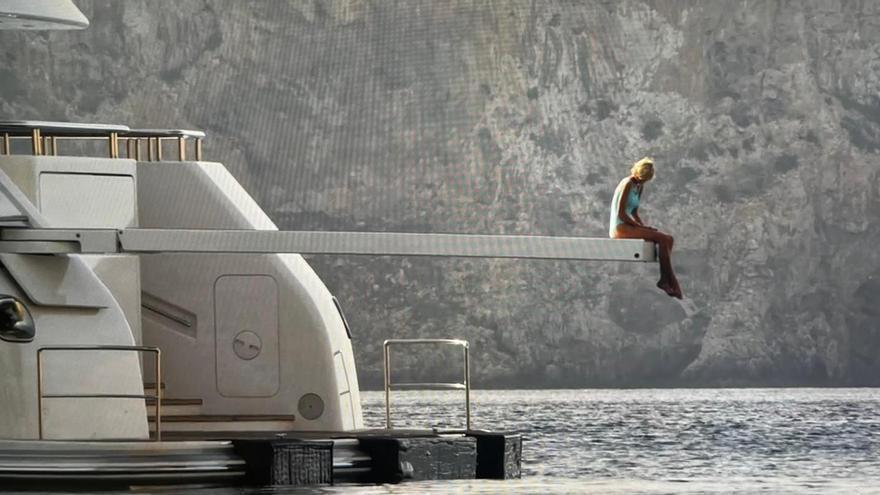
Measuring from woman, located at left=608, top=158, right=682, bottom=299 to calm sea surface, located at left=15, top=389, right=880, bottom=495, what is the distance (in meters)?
3.71

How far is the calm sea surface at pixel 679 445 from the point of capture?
26.8 meters

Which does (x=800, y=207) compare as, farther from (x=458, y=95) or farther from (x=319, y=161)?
(x=319, y=161)

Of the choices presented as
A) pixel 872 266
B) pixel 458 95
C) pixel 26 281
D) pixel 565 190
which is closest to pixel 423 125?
pixel 458 95

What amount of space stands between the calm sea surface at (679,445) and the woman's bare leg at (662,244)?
3.69 metres

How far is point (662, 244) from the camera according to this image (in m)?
16.5

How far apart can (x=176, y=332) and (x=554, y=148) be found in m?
124

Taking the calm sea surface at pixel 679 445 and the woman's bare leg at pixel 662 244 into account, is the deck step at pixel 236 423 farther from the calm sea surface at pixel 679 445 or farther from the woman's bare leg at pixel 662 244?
the woman's bare leg at pixel 662 244

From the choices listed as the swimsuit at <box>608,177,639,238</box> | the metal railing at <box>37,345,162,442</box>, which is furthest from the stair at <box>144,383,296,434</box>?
the swimsuit at <box>608,177,639,238</box>

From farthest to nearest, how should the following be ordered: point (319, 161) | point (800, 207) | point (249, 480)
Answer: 1. point (319, 161)
2. point (800, 207)
3. point (249, 480)

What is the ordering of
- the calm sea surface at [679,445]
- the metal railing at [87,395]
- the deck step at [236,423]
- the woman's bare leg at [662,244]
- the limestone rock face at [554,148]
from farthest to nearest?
the limestone rock face at [554,148] → the calm sea surface at [679,445] → the deck step at [236,423] → the woman's bare leg at [662,244] → the metal railing at [87,395]

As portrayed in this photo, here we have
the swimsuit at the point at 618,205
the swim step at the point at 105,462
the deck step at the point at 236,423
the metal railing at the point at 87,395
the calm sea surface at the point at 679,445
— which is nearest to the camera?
the swim step at the point at 105,462

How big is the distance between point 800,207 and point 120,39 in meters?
52.9

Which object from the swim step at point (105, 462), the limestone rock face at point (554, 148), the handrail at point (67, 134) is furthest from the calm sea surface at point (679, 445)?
the limestone rock face at point (554, 148)

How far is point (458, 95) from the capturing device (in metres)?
144
